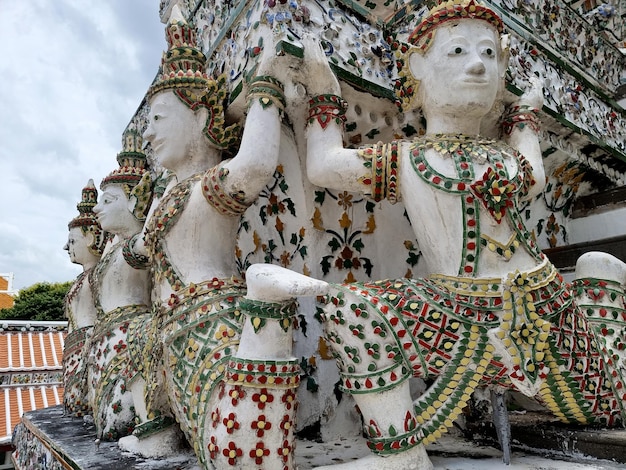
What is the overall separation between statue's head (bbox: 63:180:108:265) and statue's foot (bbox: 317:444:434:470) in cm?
300

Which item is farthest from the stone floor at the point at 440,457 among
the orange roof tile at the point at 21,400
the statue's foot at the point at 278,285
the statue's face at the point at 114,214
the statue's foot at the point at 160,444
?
the orange roof tile at the point at 21,400

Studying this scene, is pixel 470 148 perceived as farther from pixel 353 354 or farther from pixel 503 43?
pixel 353 354

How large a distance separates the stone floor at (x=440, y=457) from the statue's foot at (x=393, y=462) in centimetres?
16

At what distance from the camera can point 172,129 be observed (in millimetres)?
2355

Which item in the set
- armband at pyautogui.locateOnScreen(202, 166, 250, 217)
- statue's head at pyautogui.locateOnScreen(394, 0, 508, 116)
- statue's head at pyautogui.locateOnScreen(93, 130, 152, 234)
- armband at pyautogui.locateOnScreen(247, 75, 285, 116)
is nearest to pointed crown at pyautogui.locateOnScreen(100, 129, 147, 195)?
statue's head at pyautogui.locateOnScreen(93, 130, 152, 234)

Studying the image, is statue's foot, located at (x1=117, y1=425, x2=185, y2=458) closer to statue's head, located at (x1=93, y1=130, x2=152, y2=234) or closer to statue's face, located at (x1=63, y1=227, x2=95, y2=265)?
statue's head, located at (x1=93, y1=130, x2=152, y2=234)

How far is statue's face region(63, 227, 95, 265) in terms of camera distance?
13.2ft

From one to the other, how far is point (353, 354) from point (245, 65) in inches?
56.7

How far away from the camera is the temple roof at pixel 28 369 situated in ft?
22.8

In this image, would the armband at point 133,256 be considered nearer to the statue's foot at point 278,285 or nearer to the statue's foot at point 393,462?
the statue's foot at point 278,285

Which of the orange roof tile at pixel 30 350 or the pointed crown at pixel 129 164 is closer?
the pointed crown at pixel 129 164

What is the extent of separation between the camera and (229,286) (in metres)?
2.00

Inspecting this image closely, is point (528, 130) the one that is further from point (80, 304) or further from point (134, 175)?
point (80, 304)

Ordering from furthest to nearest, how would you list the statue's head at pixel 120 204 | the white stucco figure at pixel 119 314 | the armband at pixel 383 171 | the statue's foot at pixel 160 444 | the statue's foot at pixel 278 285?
the statue's head at pixel 120 204, the white stucco figure at pixel 119 314, the statue's foot at pixel 160 444, the armband at pixel 383 171, the statue's foot at pixel 278 285
